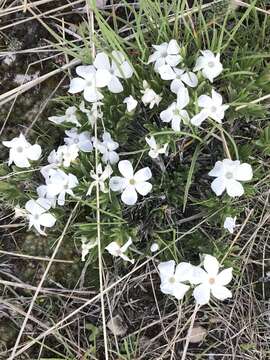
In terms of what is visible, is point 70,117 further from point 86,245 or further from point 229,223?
point 229,223

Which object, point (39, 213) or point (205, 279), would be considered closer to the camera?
point (205, 279)

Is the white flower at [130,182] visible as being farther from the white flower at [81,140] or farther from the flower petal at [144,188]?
the white flower at [81,140]

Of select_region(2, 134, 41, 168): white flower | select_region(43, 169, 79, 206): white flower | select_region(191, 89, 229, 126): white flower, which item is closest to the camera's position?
select_region(191, 89, 229, 126): white flower

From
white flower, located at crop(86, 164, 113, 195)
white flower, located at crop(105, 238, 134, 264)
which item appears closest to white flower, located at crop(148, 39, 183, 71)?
white flower, located at crop(86, 164, 113, 195)

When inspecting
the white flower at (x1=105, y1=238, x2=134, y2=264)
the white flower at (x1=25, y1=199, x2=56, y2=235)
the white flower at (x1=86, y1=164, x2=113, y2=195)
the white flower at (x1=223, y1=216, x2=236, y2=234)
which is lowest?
the white flower at (x1=223, y1=216, x2=236, y2=234)

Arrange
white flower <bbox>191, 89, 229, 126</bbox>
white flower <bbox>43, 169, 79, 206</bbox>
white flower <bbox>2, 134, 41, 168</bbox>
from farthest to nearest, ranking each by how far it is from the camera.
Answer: white flower <bbox>2, 134, 41, 168</bbox>
white flower <bbox>43, 169, 79, 206</bbox>
white flower <bbox>191, 89, 229, 126</bbox>

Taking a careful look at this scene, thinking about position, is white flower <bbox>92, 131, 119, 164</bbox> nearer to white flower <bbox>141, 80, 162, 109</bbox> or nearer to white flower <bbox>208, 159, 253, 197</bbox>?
white flower <bbox>141, 80, 162, 109</bbox>

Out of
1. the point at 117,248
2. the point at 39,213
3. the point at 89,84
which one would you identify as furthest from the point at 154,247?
the point at 89,84
